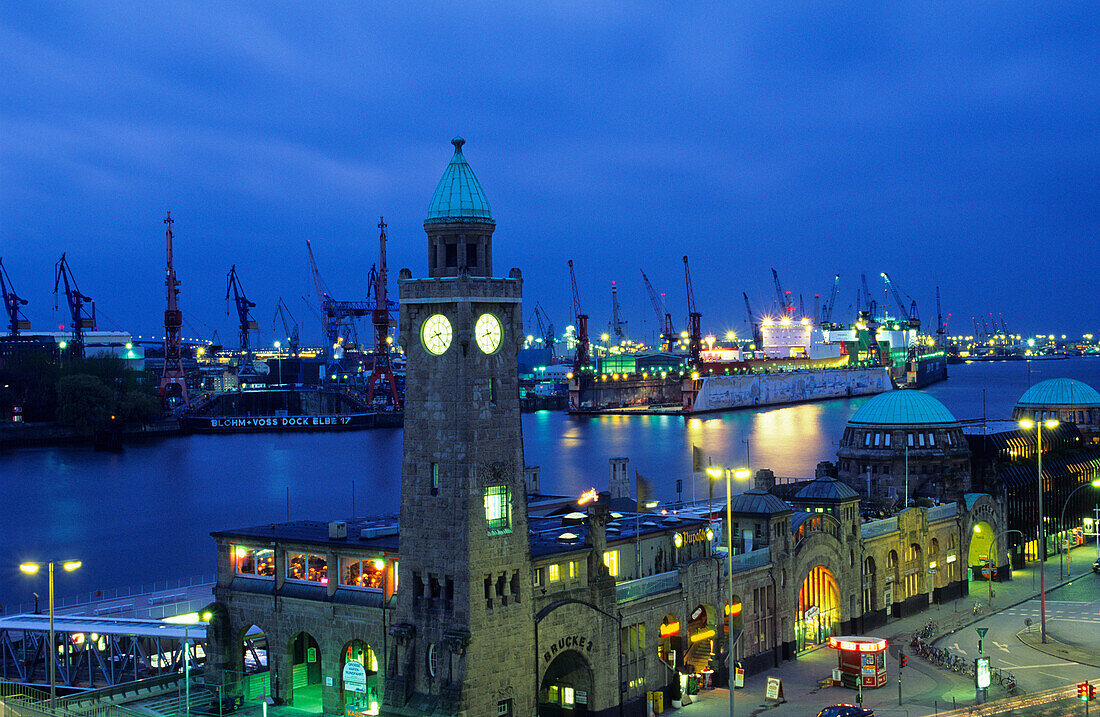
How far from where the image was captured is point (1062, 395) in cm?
10488

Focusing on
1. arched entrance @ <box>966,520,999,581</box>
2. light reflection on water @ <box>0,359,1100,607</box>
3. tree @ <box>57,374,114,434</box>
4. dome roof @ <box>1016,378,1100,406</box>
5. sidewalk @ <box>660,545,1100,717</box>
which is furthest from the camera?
tree @ <box>57,374,114,434</box>

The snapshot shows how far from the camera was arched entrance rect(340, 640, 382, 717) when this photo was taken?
137 feet

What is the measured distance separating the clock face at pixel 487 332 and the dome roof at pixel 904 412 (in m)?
48.9

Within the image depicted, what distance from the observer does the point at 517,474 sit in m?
40.3

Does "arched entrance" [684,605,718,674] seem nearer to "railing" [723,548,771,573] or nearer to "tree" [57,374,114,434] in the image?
"railing" [723,548,771,573]

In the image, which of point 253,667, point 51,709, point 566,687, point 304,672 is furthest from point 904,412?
point 51,709

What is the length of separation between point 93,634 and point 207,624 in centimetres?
597

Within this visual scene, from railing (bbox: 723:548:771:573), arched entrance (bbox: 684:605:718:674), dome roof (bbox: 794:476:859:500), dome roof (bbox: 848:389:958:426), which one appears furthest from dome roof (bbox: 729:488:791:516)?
dome roof (bbox: 848:389:958:426)

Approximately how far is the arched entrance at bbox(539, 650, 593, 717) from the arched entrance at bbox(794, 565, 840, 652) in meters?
17.1

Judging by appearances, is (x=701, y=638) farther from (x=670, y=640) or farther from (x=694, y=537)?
(x=694, y=537)

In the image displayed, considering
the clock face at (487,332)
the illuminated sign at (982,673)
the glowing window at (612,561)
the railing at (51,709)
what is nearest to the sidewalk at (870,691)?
the illuminated sign at (982,673)

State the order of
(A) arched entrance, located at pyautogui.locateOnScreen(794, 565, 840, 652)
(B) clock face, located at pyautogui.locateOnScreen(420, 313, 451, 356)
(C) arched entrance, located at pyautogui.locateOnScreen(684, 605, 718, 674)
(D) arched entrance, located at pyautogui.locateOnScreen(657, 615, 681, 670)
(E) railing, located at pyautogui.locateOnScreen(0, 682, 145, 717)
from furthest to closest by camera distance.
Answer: (A) arched entrance, located at pyautogui.locateOnScreen(794, 565, 840, 652) → (C) arched entrance, located at pyautogui.locateOnScreen(684, 605, 718, 674) → (D) arched entrance, located at pyautogui.locateOnScreen(657, 615, 681, 670) → (B) clock face, located at pyautogui.locateOnScreen(420, 313, 451, 356) → (E) railing, located at pyautogui.locateOnScreen(0, 682, 145, 717)

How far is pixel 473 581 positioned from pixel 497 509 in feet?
8.61

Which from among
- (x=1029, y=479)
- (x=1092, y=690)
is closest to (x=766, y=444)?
(x=1029, y=479)
